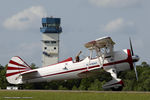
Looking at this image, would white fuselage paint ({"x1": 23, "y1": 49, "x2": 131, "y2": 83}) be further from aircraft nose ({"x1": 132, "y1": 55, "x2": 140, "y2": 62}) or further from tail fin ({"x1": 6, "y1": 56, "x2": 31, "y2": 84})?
tail fin ({"x1": 6, "y1": 56, "x2": 31, "y2": 84})

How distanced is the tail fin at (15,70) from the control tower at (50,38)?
76173 millimetres

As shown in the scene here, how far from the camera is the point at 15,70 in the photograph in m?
32.2

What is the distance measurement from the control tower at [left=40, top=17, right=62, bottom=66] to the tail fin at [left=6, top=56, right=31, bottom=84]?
76.2 meters

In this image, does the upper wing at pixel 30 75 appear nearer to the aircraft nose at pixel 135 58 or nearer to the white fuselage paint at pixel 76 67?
the white fuselage paint at pixel 76 67

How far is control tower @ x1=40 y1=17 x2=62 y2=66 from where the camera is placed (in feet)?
362

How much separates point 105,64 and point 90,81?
26.5m

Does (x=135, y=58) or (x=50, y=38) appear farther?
(x=50, y=38)

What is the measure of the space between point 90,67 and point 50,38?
3343 inches

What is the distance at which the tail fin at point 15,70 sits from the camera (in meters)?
32.1

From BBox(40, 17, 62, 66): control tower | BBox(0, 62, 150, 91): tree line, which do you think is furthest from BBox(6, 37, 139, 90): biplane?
BBox(40, 17, 62, 66): control tower

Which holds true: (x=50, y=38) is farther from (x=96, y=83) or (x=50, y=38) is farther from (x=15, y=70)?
(x=15, y=70)

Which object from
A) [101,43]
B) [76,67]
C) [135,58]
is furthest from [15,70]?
[135,58]

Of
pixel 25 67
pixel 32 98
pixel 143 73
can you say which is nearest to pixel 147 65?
pixel 143 73

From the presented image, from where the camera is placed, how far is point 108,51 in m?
29.7
